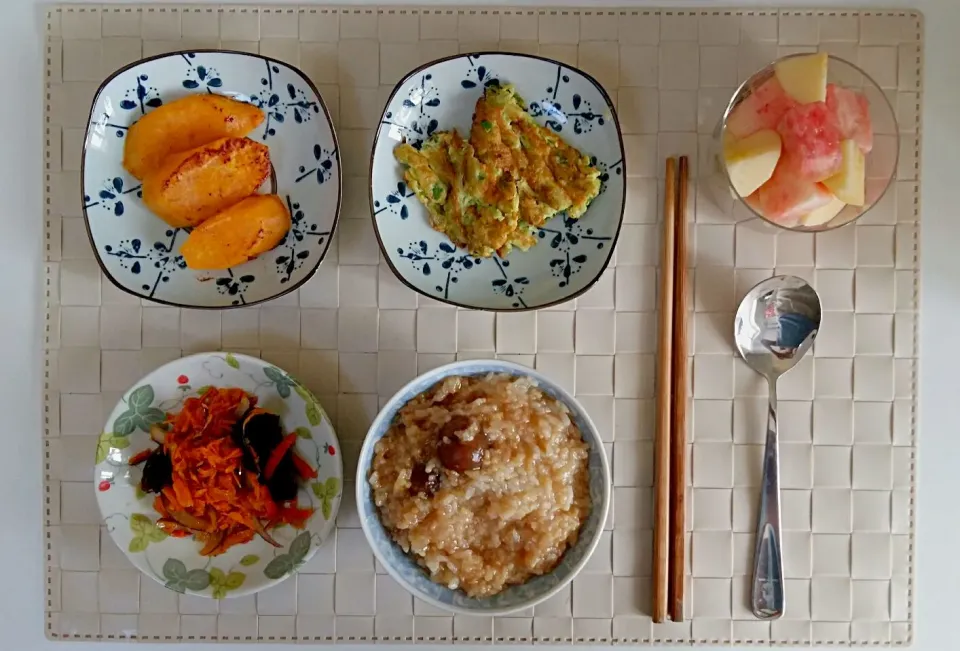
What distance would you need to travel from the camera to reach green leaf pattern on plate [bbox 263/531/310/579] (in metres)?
1.49

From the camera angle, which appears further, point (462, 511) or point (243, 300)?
point (243, 300)

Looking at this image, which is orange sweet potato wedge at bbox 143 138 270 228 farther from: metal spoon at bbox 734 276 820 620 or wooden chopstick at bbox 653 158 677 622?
metal spoon at bbox 734 276 820 620

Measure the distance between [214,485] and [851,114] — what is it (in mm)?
1527

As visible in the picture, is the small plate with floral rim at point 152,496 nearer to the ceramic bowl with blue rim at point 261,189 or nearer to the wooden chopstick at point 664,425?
the ceramic bowl with blue rim at point 261,189

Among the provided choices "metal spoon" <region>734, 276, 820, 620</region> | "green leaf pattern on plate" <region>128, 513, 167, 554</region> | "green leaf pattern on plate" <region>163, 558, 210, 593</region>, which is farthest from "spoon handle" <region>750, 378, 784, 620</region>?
"green leaf pattern on plate" <region>128, 513, 167, 554</region>

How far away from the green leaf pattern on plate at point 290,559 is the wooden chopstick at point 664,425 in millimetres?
766

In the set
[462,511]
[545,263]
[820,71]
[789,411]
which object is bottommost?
[462,511]

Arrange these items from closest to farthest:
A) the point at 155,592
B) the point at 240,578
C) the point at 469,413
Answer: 1. the point at 469,413
2. the point at 240,578
3. the point at 155,592

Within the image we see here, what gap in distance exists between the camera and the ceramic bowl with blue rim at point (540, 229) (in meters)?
1.50

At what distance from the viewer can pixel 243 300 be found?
152cm

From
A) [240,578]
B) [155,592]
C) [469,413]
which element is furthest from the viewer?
[155,592]

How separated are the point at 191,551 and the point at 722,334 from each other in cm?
128
